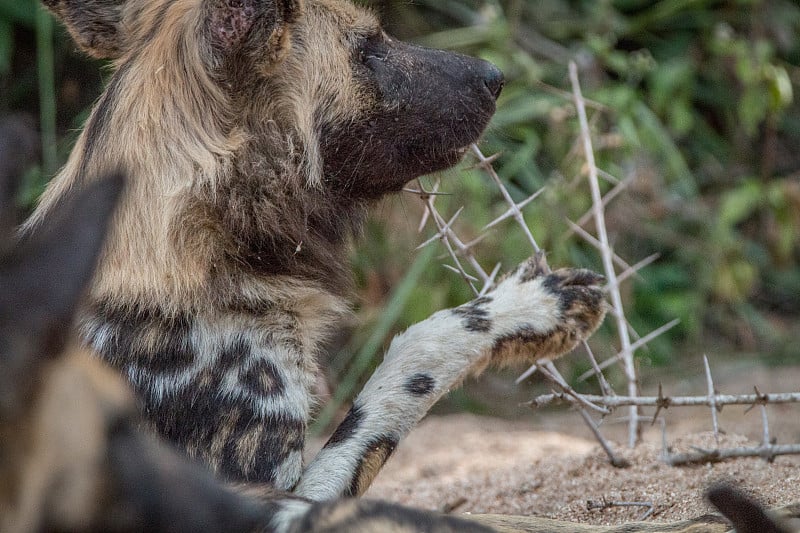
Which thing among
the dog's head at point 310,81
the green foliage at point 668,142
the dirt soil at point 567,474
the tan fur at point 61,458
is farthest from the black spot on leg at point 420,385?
the green foliage at point 668,142

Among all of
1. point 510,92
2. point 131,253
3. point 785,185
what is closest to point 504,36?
point 510,92

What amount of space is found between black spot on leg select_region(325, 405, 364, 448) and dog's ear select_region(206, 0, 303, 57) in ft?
2.90

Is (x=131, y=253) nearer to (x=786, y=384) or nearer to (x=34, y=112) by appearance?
(x=34, y=112)

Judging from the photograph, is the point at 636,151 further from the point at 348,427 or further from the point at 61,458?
the point at 61,458

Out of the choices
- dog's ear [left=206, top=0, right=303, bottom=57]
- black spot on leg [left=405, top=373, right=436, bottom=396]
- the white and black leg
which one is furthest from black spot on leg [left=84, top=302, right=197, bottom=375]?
dog's ear [left=206, top=0, right=303, bottom=57]

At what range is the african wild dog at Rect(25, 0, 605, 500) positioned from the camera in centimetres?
224

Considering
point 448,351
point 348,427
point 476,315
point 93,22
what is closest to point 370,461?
point 348,427

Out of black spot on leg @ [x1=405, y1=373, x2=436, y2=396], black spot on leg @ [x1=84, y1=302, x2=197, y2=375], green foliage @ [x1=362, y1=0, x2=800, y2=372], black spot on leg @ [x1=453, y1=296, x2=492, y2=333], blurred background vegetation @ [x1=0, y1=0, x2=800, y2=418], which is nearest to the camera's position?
black spot on leg @ [x1=84, y1=302, x2=197, y2=375]

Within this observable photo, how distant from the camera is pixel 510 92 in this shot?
569 cm

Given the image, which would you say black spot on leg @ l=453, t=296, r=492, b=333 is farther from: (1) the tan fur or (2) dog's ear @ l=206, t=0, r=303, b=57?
(1) the tan fur

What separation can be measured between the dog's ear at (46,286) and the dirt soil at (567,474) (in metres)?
1.48

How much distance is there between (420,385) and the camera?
2.49 metres

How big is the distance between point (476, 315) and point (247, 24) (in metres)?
0.91

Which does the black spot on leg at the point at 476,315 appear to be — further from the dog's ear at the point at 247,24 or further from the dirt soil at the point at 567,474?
the dog's ear at the point at 247,24
